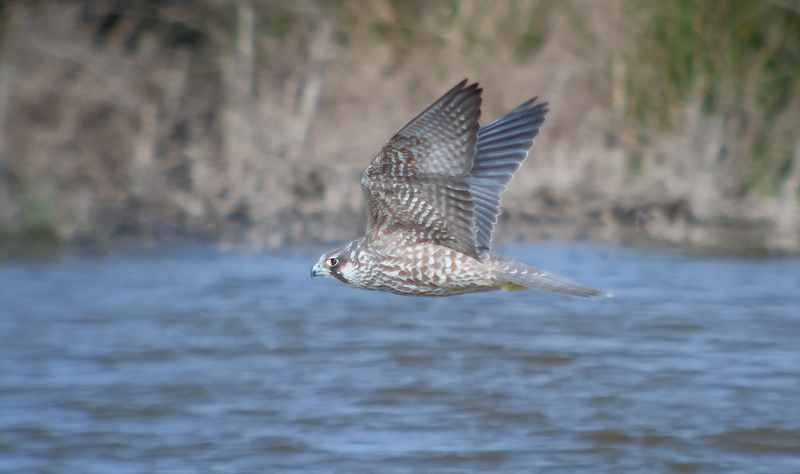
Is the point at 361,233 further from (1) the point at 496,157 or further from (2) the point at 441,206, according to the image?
(2) the point at 441,206

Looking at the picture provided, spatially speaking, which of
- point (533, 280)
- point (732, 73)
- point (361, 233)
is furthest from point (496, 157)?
point (732, 73)

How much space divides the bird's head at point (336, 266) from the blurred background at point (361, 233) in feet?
4.93

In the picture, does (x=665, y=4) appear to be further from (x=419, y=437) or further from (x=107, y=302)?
(x=419, y=437)

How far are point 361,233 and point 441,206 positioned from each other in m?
7.85

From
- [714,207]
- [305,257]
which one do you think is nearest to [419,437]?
[305,257]

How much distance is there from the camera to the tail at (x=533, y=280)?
4.14 metres

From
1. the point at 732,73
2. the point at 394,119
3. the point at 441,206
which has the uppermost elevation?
the point at 732,73

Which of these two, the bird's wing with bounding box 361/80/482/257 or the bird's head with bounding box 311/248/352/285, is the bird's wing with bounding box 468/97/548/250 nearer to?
the bird's wing with bounding box 361/80/482/257

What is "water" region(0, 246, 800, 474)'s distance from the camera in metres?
6.25

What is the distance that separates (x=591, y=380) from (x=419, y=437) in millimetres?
1666

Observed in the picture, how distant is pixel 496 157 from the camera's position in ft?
17.2

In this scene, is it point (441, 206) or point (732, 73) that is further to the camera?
point (732, 73)

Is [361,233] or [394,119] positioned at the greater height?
[394,119]

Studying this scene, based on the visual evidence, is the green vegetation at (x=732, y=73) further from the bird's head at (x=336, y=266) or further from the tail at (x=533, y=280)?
the bird's head at (x=336, y=266)
